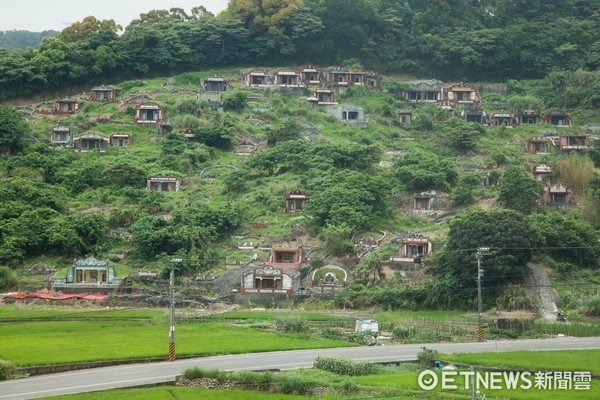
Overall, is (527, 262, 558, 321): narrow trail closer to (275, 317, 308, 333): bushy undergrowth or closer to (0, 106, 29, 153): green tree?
(275, 317, 308, 333): bushy undergrowth

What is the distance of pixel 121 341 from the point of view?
57812mm

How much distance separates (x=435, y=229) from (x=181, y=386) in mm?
44907

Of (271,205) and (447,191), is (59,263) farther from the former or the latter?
(447,191)

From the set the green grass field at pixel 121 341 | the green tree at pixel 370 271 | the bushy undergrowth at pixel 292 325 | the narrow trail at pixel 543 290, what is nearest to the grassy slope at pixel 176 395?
the green grass field at pixel 121 341

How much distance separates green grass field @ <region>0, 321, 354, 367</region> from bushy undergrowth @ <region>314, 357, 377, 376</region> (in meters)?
7.36

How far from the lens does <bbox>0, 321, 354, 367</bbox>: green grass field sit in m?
52.2

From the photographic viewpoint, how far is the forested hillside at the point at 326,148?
79.4 metres

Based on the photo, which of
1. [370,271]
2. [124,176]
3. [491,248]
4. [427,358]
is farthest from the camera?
[124,176]

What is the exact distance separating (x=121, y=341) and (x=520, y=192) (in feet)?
140

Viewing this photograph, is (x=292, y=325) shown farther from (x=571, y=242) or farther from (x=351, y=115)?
(x=351, y=115)

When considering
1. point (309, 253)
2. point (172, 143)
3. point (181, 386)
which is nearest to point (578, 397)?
point (181, 386)

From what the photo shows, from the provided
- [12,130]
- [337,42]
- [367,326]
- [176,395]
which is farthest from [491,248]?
[337,42]

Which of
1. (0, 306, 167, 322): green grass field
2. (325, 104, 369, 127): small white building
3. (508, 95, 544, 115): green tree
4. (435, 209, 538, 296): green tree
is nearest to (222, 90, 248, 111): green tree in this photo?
(325, 104, 369, 127): small white building

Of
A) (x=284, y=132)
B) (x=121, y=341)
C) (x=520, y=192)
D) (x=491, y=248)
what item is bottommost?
(x=121, y=341)
